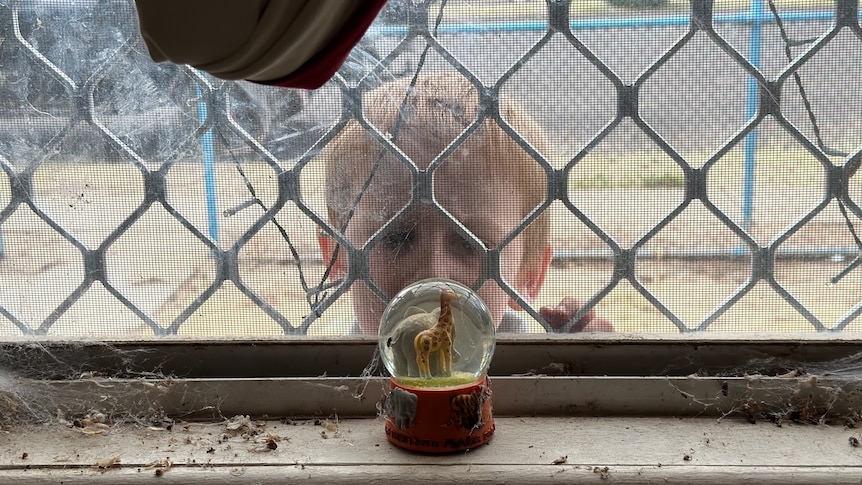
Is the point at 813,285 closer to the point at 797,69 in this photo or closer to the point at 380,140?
the point at 797,69

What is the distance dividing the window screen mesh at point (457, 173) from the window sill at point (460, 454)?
0.39 feet

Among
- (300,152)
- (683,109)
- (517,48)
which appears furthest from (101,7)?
(683,109)

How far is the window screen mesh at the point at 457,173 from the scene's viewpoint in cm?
73

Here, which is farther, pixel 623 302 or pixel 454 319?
pixel 623 302

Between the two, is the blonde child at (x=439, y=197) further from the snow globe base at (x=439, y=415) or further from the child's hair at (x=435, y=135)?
the snow globe base at (x=439, y=415)

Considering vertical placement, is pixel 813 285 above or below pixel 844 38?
below

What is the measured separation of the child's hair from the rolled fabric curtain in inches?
8.9

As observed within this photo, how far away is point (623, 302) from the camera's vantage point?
0.78m

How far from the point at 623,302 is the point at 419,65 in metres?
0.29

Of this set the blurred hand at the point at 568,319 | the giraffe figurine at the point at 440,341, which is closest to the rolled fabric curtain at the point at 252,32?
the giraffe figurine at the point at 440,341

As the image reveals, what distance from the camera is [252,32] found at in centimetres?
46

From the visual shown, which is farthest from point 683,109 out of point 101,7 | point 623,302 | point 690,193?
point 101,7

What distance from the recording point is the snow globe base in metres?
0.62

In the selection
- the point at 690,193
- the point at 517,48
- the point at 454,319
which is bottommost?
the point at 454,319
